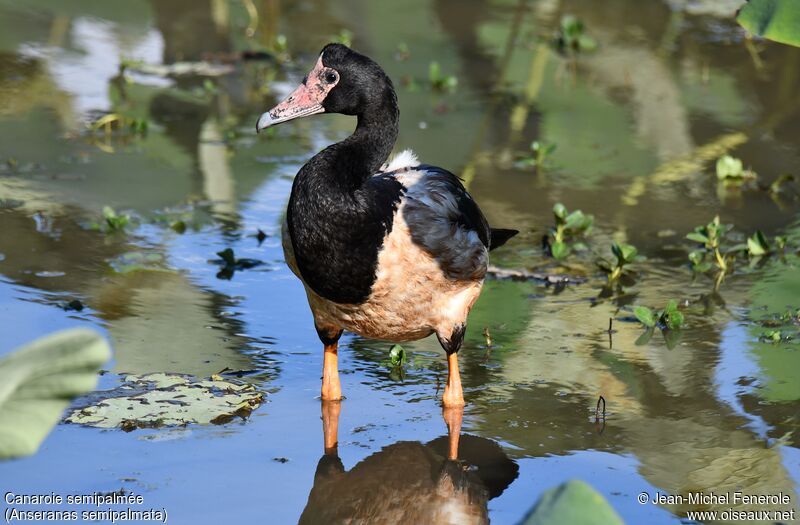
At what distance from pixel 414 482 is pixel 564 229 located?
3.13 metres

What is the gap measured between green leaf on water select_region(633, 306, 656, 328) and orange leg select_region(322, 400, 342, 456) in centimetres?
178

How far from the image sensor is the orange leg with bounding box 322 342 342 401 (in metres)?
5.32

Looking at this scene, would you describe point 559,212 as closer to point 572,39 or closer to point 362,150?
point 362,150

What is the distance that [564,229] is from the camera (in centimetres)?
742

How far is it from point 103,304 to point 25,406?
12.4ft

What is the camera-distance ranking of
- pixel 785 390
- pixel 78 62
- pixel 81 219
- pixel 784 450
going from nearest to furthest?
pixel 784 450 → pixel 785 390 → pixel 81 219 → pixel 78 62

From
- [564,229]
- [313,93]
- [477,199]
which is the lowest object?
[477,199]

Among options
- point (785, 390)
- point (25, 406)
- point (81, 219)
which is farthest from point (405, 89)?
point (25, 406)

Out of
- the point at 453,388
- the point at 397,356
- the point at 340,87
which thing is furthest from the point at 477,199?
the point at 453,388

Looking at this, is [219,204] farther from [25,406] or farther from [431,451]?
[25,406]

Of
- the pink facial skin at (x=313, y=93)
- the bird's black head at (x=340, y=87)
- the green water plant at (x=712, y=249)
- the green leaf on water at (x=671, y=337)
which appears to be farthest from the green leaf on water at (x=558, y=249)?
the pink facial skin at (x=313, y=93)

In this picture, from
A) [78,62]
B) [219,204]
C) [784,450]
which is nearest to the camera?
[784,450]

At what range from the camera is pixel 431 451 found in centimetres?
491

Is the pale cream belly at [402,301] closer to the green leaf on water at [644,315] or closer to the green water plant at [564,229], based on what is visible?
the green leaf on water at [644,315]
